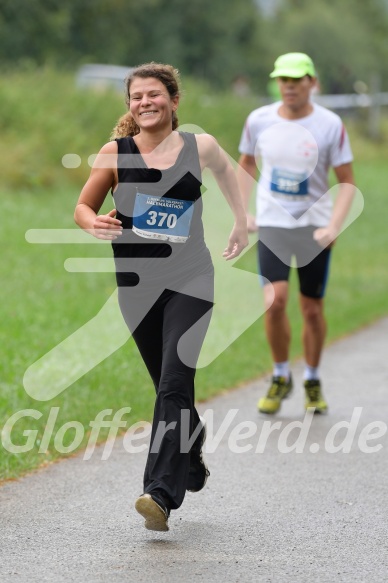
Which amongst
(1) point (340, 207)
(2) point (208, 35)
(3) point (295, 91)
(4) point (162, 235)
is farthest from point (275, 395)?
(2) point (208, 35)

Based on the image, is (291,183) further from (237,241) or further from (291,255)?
(237,241)

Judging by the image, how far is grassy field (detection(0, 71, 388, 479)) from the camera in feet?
28.9

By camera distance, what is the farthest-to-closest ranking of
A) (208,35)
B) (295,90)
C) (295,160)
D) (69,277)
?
(208,35), (69,277), (295,160), (295,90)

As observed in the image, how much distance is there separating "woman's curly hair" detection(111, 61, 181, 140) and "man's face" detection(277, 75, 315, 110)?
2596mm

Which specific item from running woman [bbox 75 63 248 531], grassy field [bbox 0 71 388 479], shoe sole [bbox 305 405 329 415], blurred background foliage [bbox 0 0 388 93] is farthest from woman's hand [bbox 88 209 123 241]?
blurred background foliage [bbox 0 0 388 93]

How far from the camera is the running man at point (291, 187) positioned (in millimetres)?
8633

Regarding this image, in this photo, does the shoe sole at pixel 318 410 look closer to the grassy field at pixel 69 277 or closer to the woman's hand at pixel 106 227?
the grassy field at pixel 69 277

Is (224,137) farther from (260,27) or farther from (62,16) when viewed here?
(260,27)

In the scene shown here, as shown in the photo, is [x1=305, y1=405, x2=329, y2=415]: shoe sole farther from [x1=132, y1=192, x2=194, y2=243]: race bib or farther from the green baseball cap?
[x1=132, y1=192, x2=194, y2=243]: race bib

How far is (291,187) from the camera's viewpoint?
28.7 ft

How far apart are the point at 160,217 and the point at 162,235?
0.09 meters

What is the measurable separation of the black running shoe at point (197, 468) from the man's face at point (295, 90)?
3145 mm

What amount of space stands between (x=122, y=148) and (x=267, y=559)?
6.26ft

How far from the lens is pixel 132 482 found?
22.3ft
